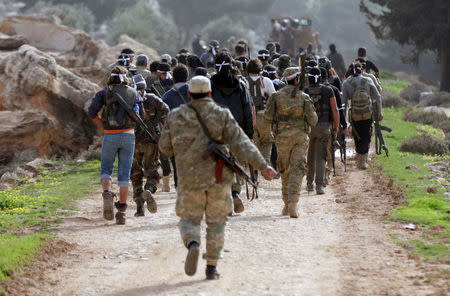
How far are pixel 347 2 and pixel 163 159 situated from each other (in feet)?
290

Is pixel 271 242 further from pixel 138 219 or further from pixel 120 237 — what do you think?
pixel 138 219

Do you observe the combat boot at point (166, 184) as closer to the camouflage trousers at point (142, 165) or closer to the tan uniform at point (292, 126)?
the camouflage trousers at point (142, 165)

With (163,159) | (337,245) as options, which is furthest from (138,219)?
(337,245)

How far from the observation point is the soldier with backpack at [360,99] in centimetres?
1447

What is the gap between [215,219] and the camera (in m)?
7.02

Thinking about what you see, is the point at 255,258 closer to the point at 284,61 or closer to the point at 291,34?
the point at 284,61

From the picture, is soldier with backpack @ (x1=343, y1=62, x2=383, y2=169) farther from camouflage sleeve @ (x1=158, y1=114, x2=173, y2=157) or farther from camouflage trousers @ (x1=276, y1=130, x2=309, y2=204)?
camouflage sleeve @ (x1=158, y1=114, x2=173, y2=157)

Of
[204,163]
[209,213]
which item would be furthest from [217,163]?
[209,213]

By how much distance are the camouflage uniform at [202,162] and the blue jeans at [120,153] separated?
8.69 ft

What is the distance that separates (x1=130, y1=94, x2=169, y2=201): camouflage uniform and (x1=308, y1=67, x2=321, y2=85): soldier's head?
2.39 m

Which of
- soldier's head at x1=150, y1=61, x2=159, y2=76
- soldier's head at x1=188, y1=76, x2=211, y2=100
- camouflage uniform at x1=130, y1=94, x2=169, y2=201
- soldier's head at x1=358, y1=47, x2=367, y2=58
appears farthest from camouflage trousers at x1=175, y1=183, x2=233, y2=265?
soldier's head at x1=358, y1=47, x2=367, y2=58

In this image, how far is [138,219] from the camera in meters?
10.5

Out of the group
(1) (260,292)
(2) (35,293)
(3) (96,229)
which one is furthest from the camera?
(3) (96,229)

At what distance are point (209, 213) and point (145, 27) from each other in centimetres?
5753
